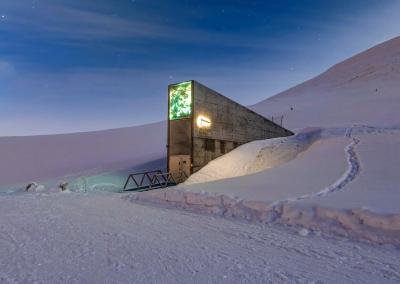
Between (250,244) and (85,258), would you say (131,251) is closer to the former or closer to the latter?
(85,258)

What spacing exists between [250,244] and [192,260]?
1.21m

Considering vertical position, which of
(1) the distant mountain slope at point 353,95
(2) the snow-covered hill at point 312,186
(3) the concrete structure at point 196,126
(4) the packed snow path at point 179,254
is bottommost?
(4) the packed snow path at point 179,254

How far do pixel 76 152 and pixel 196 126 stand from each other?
41216 millimetres

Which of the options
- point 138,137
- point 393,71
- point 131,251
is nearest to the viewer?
point 131,251

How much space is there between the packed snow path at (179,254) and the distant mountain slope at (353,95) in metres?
22.5

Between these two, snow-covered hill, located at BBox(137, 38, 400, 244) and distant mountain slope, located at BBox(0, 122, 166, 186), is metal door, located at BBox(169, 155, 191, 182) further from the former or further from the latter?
distant mountain slope, located at BBox(0, 122, 166, 186)

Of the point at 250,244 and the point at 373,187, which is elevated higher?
the point at 373,187

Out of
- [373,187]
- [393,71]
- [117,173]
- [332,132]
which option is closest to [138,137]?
[117,173]

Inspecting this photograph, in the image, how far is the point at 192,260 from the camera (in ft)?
12.8

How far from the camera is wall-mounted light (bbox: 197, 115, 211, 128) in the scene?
17.7 meters

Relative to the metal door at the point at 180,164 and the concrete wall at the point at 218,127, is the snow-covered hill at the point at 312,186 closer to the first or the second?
the concrete wall at the point at 218,127

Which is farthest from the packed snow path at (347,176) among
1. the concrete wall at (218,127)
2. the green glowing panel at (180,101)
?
the green glowing panel at (180,101)

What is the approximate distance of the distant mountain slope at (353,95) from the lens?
3819 cm

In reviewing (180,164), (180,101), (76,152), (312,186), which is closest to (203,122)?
(180,101)
